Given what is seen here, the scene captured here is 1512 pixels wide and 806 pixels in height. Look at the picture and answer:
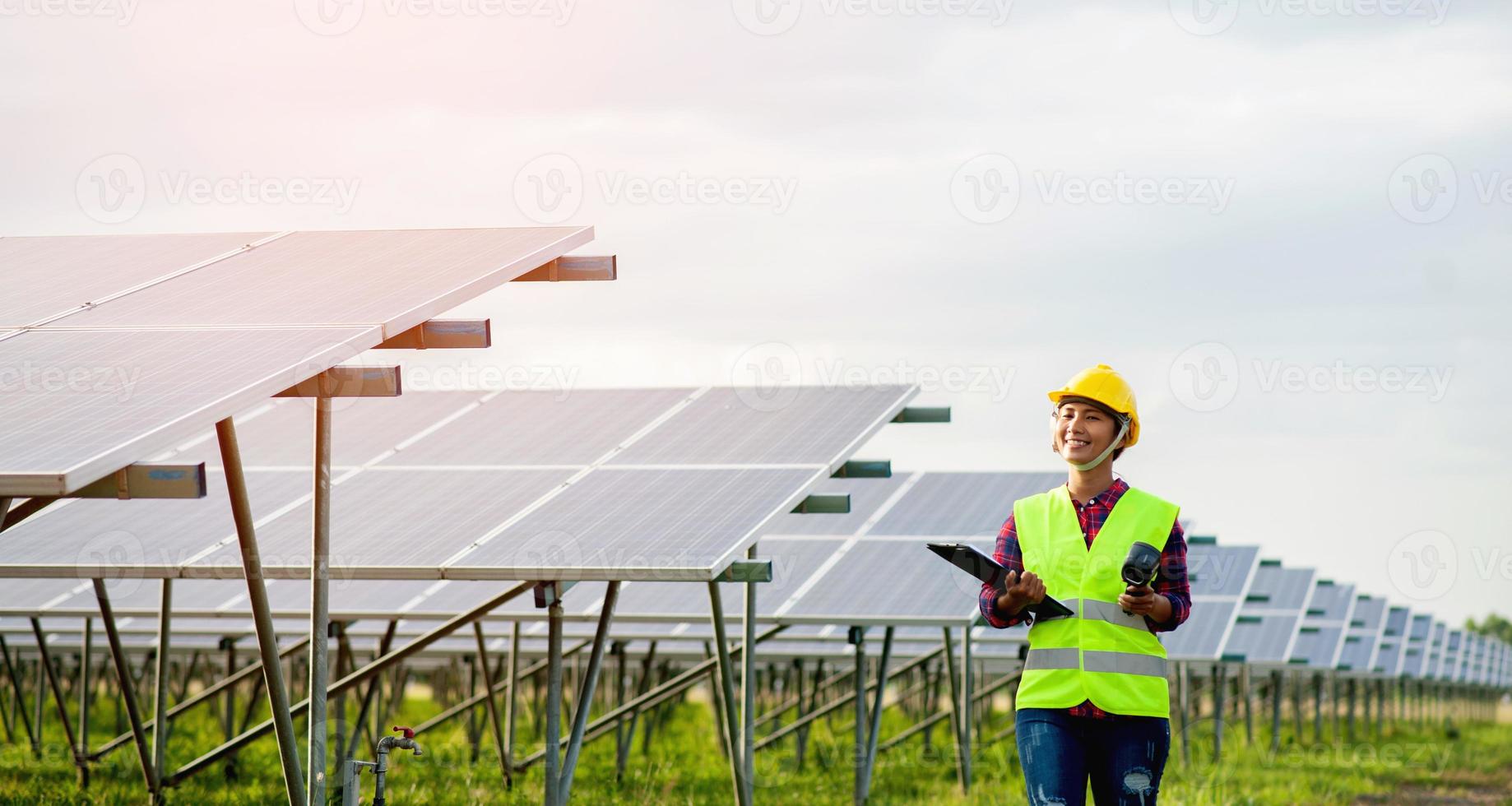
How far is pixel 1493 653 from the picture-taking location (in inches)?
2554

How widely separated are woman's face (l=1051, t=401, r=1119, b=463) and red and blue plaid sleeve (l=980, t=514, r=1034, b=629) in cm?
31

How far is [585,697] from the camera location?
852 centimetres

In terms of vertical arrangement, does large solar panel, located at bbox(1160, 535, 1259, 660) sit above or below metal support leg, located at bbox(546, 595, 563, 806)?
below

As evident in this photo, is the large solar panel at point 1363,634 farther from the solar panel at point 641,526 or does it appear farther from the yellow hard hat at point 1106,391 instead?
the yellow hard hat at point 1106,391

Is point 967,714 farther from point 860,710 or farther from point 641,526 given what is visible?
point 641,526

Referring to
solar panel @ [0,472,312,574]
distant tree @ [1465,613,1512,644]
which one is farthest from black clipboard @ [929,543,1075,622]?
distant tree @ [1465,613,1512,644]

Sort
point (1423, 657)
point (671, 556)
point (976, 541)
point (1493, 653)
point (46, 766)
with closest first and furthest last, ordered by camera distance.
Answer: point (671, 556), point (976, 541), point (46, 766), point (1423, 657), point (1493, 653)

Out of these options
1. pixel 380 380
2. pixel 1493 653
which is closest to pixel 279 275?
pixel 380 380

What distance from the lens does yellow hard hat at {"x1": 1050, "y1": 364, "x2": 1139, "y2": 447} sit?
5402 mm

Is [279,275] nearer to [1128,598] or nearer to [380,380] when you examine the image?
[380,380]

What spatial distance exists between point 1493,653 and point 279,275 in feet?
213

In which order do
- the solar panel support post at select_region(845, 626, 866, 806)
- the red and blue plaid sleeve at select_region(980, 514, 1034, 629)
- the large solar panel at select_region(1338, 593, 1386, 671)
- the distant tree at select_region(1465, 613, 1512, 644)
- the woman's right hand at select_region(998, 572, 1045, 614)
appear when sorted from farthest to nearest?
the distant tree at select_region(1465, 613, 1512, 644)
the large solar panel at select_region(1338, 593, 1386, 671)
the solar panel support post at select_region(845, 626, 866, 806)
the red and blue plaid sleeve at select_region(980, 514, 1034, 629)
the woman's right hand at select_region(998, 572, 1045, 614)

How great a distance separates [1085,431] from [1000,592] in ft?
1.95

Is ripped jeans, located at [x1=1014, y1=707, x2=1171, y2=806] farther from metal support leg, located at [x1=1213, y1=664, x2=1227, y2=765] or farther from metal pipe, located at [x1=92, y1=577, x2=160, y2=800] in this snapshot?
metal support leg, located at [x1=1213, y1=664, x2=1227, y2=765]
